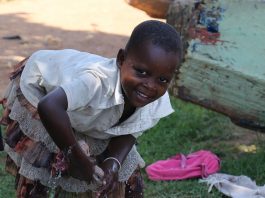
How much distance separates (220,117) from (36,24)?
14.5 ft

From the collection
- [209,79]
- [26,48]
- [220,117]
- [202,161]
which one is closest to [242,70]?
[209,79]

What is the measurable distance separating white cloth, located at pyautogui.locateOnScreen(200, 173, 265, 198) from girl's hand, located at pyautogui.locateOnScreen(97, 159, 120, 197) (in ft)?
5.11

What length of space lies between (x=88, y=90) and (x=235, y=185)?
1938 millimetres

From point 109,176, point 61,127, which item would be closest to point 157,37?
point 61,127

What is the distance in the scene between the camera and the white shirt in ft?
7.55

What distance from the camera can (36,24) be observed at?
29.2ft

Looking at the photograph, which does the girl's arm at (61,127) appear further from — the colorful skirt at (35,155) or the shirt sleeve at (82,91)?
the colorful skirt at (35,155)

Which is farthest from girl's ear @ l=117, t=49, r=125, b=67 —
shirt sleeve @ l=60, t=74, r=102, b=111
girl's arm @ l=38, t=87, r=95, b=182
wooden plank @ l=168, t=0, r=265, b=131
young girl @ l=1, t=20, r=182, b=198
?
wooden plank @ l=168, t=0, r=265, b=131

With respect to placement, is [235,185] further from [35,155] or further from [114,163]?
[35,155]

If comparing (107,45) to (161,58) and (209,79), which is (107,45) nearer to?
(209,79)

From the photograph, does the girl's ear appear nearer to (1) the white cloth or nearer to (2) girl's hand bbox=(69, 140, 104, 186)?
(2) girl's hand bbox=(69, 140, 104, 186)

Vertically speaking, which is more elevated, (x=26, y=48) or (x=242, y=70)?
(x=242, y=70)


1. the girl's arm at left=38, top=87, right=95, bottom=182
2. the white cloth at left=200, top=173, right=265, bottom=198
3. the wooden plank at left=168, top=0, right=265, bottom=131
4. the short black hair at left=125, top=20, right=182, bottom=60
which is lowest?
the white cloth at left=200, top=173, right=265, bottom=198

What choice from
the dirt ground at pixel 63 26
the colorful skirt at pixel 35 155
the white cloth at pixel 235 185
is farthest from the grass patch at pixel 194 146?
the dirt ground at pixel 63 26
